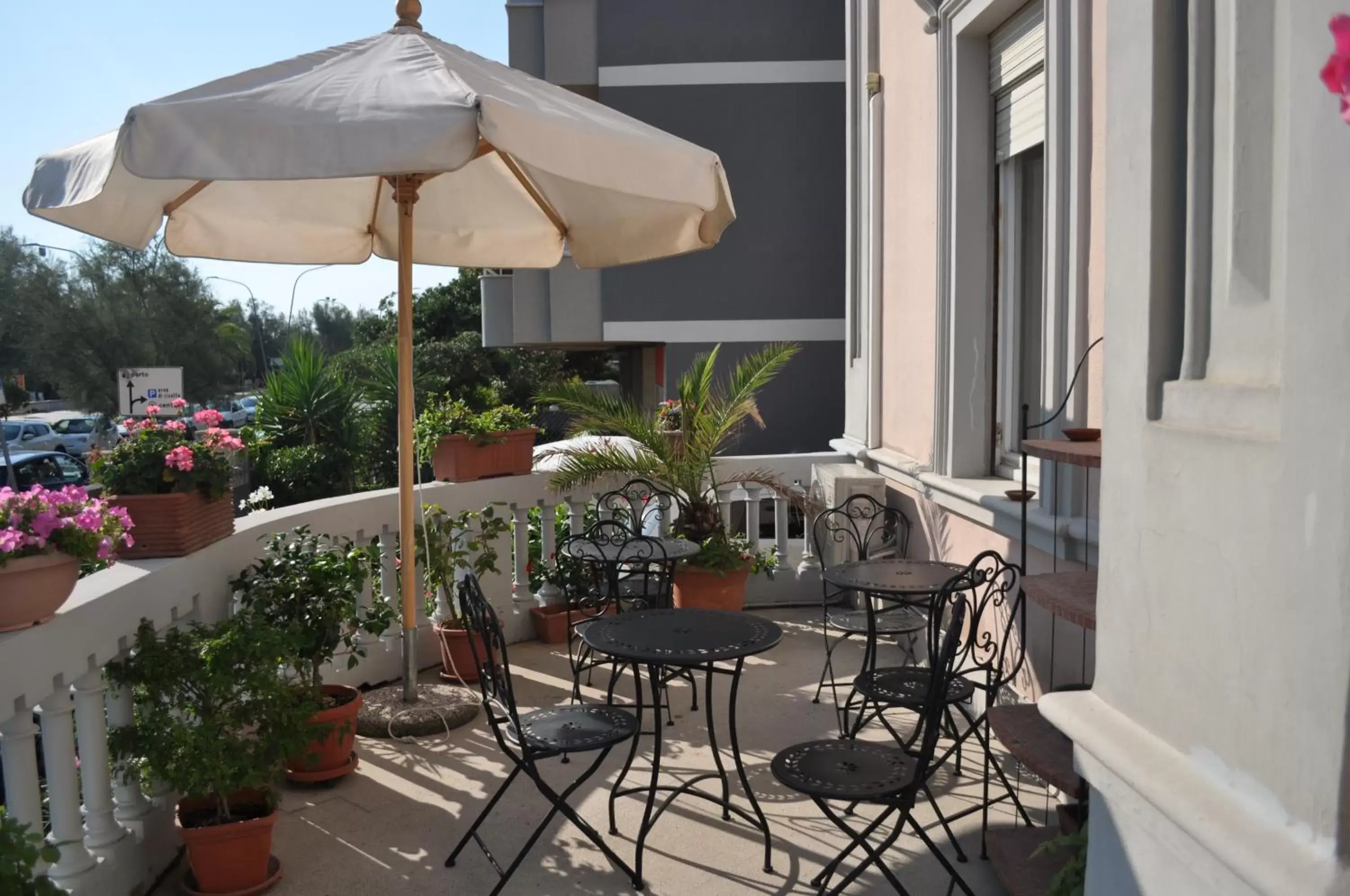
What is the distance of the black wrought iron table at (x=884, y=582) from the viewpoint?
14.2ft

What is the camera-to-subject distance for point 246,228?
5.18 metres

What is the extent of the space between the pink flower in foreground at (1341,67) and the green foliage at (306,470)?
13265 millimetres

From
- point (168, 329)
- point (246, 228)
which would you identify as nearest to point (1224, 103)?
point (246, 228)

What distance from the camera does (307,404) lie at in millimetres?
13906

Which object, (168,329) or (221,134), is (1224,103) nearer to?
(221,134)

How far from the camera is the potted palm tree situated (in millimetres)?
6602

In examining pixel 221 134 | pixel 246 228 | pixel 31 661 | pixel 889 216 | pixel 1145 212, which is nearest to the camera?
pixel 1145 212

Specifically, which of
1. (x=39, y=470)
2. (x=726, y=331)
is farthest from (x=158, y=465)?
(x=39, y=470)

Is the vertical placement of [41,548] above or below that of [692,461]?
above

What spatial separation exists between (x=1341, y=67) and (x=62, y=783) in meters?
3.57

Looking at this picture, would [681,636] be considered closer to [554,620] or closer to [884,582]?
[884,582]

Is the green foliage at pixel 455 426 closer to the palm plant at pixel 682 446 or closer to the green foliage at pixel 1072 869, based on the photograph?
the palm plant at pixel 682 446

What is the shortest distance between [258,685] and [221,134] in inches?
71.0

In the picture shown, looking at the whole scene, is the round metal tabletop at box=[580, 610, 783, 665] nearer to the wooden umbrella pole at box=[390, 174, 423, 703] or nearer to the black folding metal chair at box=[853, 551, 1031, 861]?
the black folding metal chair at box=[853, 551, 1031, 861]
